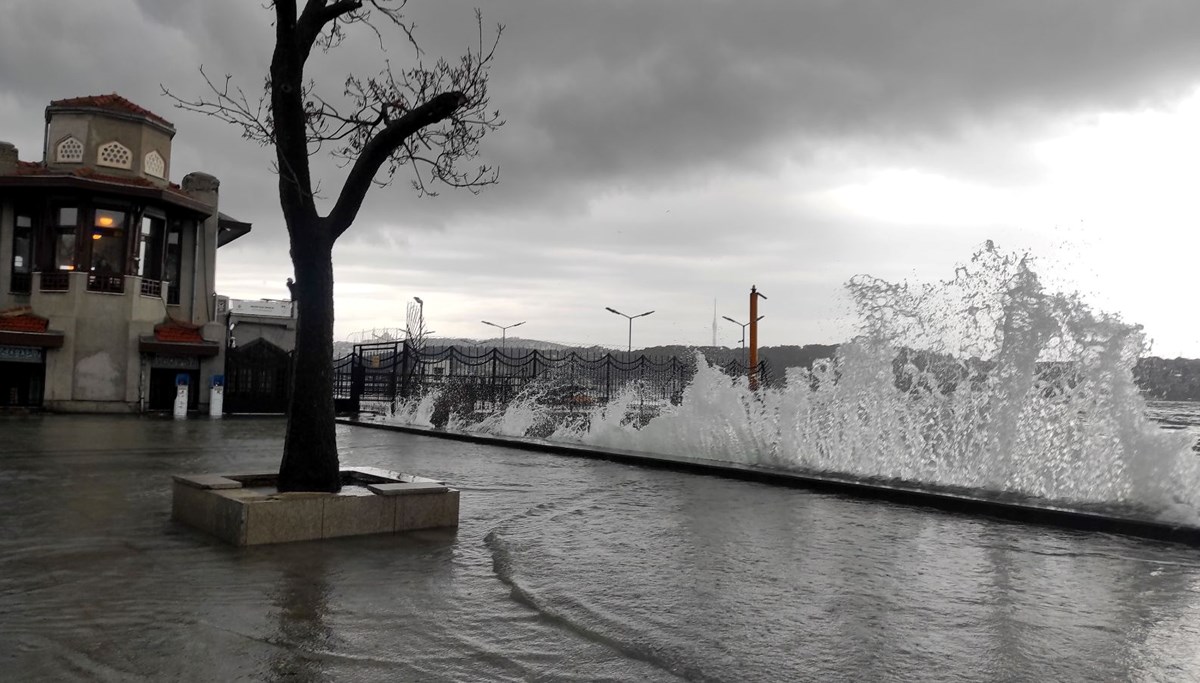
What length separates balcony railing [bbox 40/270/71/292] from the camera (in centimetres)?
2614

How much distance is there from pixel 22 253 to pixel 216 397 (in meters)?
8.57

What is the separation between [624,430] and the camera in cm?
1606

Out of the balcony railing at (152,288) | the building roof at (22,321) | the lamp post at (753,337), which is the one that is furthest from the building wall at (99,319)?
the lamp post at (753,337)

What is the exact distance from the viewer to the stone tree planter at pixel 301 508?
6387 millimetres

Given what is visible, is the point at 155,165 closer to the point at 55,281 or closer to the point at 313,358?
the point at 55,281

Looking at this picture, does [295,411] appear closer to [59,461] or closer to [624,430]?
[59,461]

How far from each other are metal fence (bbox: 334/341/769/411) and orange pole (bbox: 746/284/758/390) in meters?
1.54

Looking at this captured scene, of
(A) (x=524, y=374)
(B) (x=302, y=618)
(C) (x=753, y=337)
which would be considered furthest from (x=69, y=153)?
(B) (x=302, y=618)

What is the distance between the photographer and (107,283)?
1048 inches

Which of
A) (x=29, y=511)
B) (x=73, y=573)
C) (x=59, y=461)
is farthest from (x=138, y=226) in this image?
(x=73, y=573)

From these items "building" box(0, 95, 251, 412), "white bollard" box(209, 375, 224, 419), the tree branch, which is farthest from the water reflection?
"building" box(0, 95, 251, 412)

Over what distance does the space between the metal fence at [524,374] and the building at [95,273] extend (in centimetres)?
611

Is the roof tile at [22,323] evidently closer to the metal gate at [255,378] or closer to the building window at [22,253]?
the building window at [22,253]

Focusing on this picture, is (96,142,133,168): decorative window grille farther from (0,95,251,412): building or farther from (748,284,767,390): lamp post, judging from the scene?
(748,284,767,390): lamp post
